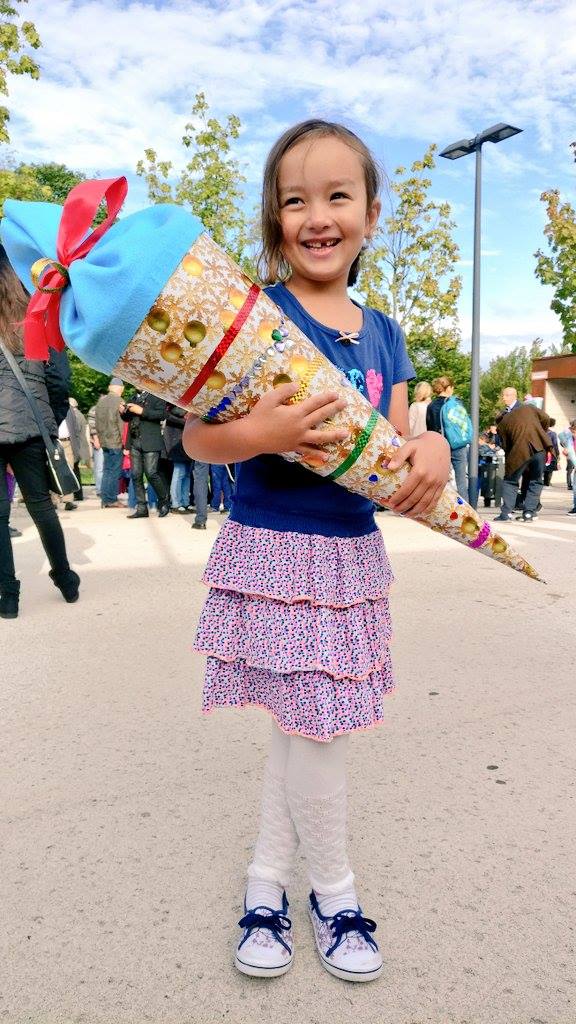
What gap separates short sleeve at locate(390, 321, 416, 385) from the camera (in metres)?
1.94

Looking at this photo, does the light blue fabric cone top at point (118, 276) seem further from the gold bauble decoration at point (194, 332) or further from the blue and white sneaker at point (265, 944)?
the blue and white sneaker at point (265, 944)

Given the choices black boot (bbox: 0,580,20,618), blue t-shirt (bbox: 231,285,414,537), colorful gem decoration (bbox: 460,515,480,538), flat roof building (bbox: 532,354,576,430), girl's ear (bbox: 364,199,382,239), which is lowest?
black boot (bbox: 0,580,20,618)

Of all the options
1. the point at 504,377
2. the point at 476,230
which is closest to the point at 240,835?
the point at 476,230

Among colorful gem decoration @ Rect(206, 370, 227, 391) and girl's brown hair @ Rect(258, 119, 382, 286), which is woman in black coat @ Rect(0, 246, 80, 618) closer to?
girl's brown hair @ Rect(258, 119, 382, 286)

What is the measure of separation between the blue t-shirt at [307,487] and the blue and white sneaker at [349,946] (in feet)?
2.85

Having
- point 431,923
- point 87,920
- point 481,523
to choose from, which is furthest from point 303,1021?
point 481,523

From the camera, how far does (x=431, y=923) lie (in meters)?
1.84

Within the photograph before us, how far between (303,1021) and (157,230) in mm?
1559

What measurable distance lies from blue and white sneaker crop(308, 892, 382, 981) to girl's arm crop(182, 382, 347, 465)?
1.06m

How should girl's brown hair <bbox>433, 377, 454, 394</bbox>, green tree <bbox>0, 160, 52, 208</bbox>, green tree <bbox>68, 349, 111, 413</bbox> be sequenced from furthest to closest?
green tree <bbox>68, 349, 111, 413</bbox>
green tree <bbox>0, 160, 52, 208</bbox>
girl's brown hair <bbox>433, 377, 454, 394</bbox>

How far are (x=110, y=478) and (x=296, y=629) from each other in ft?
32.1

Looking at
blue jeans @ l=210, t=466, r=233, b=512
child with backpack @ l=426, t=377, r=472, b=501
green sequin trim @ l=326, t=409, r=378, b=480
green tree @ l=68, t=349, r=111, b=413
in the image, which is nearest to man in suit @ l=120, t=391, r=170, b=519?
blue jeans @ l=210, t=466, r=233, b=512

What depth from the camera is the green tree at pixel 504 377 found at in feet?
177

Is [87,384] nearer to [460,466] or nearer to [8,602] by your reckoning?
[460,466]
